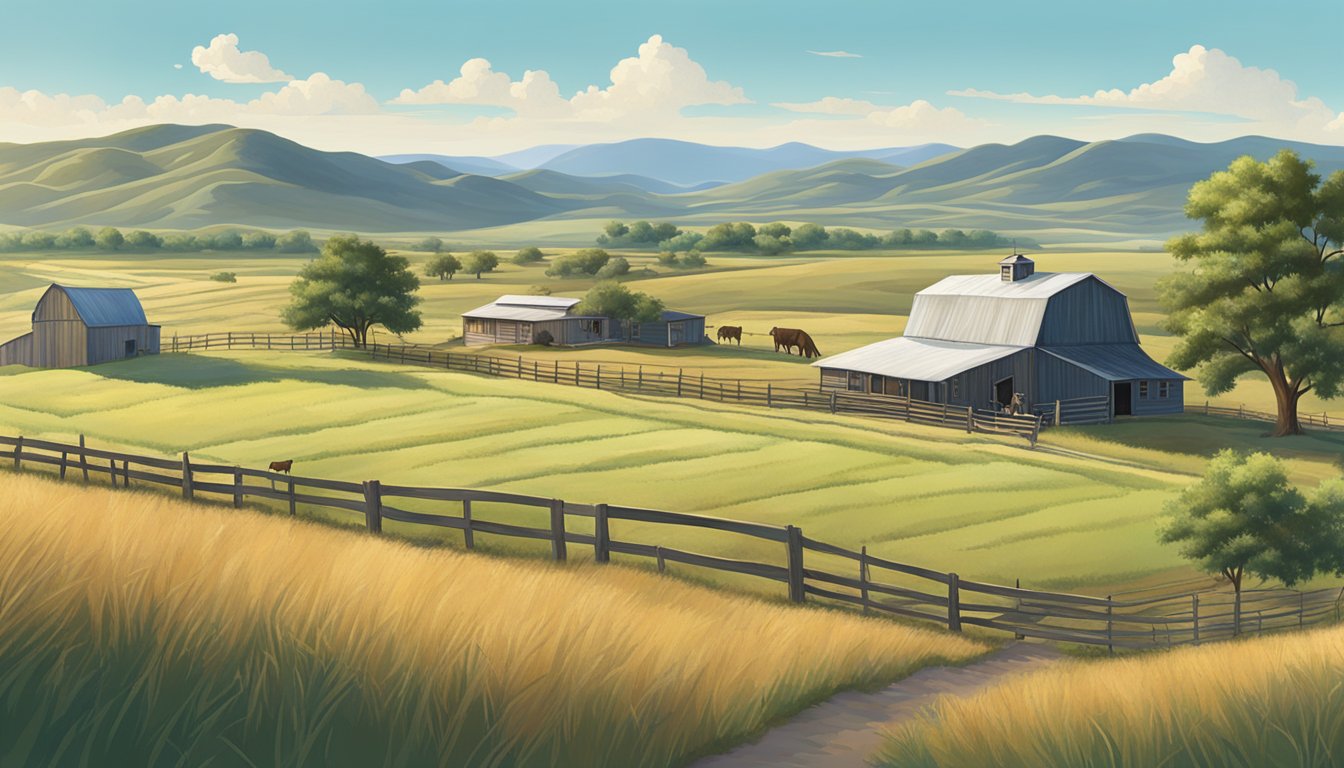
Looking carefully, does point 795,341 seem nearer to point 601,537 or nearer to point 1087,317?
point 1087,317

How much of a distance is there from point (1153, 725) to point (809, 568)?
19.8 m

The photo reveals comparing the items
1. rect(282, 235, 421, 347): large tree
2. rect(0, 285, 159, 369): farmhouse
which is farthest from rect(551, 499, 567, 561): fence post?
rect(282, 235, 421, 347): large tree

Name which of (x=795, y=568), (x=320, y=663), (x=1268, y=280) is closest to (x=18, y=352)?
(x=1268, y=280)

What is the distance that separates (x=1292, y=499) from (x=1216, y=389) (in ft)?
105

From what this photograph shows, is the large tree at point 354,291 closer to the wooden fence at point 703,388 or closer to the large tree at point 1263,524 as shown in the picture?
the wooden fence at point 703,388

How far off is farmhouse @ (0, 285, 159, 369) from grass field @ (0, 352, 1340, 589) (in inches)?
200

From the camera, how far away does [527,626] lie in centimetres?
762

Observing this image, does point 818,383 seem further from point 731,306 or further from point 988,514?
point 731,306

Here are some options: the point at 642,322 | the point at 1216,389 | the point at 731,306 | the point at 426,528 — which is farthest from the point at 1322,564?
the point at 731,306

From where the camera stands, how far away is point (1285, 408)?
197 ft

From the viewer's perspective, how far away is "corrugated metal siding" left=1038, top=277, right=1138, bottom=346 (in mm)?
66000

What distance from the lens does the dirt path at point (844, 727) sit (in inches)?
331

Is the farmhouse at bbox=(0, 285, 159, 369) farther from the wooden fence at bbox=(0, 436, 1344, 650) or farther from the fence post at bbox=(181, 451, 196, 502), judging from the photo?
the fence post at bbox=(181, 451, 196, 502)

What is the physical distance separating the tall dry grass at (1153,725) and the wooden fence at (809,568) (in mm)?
8744
